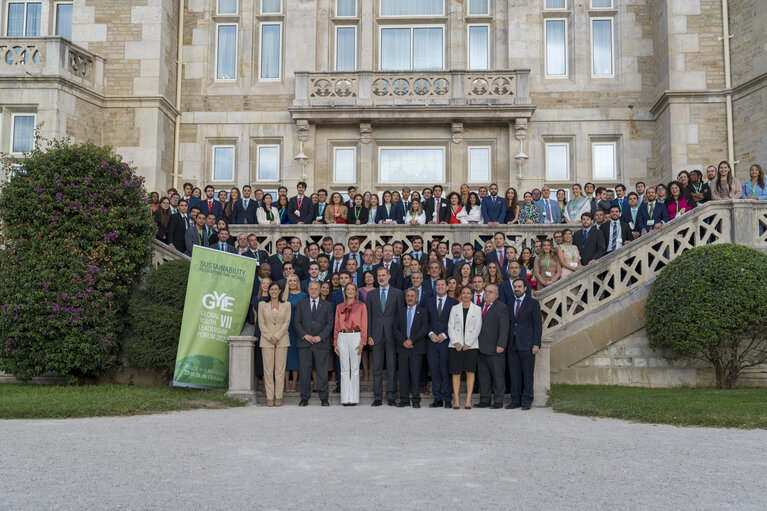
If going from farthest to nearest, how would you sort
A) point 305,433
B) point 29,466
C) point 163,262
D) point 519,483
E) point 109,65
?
point 109,65 < point 163,262 < point 305,433 < point 29,466 < point 519,483

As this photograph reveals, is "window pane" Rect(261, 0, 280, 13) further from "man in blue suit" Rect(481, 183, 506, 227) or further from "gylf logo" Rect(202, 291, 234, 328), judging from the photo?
"gylf logo" Rect(202, 291, 234, 328)

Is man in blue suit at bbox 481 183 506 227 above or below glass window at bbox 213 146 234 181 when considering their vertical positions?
below

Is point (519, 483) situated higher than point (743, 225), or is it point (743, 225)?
point (743, 225)

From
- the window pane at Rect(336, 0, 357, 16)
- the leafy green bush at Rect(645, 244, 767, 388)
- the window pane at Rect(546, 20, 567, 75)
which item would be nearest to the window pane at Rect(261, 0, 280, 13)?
the window pane at Rect(336, 0, 357, 16)

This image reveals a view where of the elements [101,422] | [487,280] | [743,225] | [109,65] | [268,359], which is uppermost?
[109,65]

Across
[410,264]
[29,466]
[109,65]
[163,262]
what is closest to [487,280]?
[410,264]

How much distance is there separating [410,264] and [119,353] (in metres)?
5.38

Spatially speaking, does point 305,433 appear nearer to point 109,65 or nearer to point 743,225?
point 743,225

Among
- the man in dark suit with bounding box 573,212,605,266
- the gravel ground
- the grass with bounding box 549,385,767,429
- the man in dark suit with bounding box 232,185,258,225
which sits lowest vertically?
the gravel ground

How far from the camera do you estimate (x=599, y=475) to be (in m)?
6.02

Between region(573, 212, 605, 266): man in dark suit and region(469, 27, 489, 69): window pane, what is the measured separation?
9793 mm

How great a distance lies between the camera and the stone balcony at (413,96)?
803 inches

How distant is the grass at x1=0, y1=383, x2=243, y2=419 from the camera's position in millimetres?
9719

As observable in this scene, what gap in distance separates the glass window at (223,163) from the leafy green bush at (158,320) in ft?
30.3
